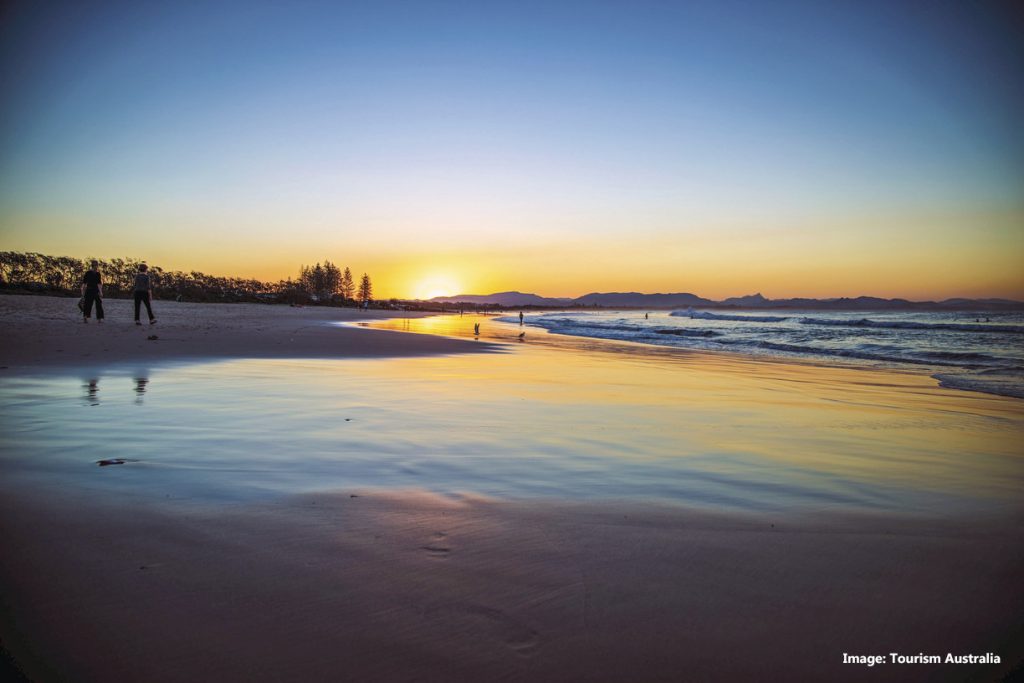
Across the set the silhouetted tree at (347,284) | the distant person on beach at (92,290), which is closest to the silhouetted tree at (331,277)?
the silhouetted tree at (347,284)

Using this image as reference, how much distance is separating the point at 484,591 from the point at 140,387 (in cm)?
635

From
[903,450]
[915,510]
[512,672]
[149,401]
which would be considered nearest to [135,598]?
[512,672]

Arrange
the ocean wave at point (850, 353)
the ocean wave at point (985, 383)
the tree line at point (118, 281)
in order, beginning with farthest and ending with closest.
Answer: the tree line at point (118, 281) → the ocean wave at point (850, 353) → the ocean wave at point (985, 383)

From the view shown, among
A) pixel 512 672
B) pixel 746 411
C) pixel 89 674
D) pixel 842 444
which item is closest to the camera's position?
pixel 89 674

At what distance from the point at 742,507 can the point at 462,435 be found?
98.2 inches

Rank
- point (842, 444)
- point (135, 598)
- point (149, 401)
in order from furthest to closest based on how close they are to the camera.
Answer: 1. point (149, 401)
2. point (842, 444)
3. point (135, 598)

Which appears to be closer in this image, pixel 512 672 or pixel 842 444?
pixel 512 672

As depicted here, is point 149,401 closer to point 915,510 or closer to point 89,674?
point 89,674

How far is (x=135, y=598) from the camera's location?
1836mm

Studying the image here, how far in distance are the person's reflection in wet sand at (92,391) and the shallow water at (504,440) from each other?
0.03 meters

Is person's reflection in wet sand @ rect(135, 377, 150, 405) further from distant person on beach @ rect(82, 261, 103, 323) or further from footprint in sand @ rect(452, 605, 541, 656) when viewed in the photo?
distant person on beach @ rect(82, 261, 103, 323)

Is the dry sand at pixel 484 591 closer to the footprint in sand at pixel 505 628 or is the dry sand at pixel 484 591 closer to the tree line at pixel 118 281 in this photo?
the footprint in sand at pixel 505 628

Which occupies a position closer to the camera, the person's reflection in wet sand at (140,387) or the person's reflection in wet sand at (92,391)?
the person's reflection in wet sand at (92,391)

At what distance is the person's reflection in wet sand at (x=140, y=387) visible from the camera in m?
5.61
